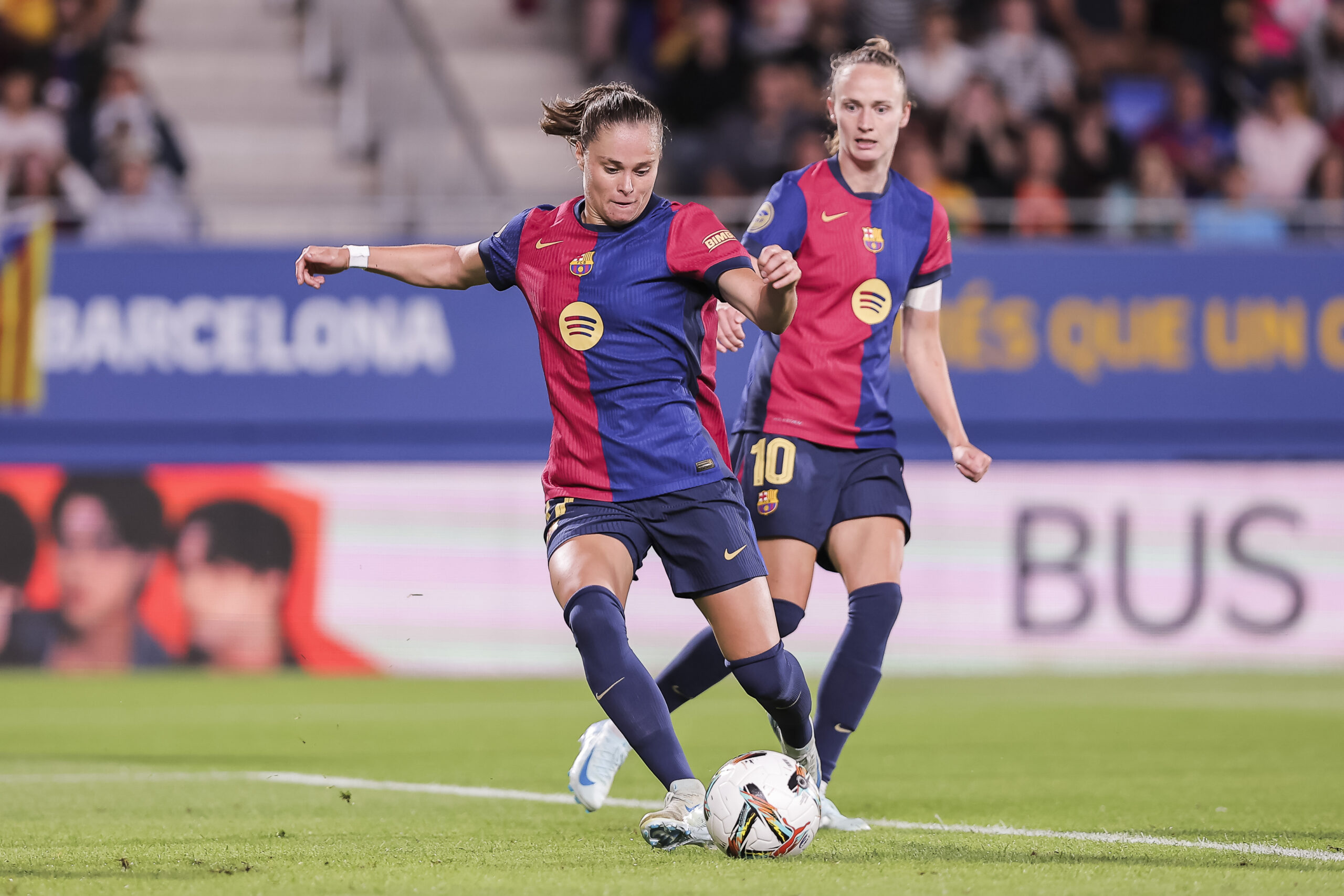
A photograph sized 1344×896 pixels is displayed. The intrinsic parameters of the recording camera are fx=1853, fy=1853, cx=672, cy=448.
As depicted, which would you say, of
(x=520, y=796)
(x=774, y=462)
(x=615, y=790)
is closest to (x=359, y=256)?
(x=774, y=462)

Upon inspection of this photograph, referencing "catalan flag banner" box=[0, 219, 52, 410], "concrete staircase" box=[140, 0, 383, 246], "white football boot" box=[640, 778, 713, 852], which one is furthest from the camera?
"concrete staircase" box=[140, 0, 383, 246]

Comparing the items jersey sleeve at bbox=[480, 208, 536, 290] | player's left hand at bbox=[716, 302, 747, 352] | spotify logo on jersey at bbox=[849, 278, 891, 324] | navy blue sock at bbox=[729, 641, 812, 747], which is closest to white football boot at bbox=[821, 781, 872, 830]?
navy blue sock at bbox=[729, 641, 812, 747]

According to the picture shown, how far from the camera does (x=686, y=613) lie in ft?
40.8

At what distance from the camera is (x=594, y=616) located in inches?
184

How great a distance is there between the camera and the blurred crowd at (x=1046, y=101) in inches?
535

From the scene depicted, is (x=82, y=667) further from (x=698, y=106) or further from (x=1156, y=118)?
(x=1156, y=118)

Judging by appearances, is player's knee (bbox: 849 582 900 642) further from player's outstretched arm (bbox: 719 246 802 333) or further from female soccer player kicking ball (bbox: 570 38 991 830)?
player's outstretched arm (bbox: 719 246 802 333)

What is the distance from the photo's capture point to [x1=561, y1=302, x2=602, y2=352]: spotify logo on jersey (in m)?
4.88

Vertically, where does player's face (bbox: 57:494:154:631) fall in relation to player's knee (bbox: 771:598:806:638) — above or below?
below

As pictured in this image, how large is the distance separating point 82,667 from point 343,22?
6046 millimetres

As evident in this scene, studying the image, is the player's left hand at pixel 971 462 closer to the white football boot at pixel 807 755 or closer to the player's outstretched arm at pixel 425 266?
the white football boot at pixel 807 755

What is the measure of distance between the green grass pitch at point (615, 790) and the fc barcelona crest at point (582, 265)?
152 centimetres

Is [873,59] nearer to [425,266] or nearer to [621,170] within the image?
[621,170]

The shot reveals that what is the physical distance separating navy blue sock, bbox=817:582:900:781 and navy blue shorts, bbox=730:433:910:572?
235 mm
